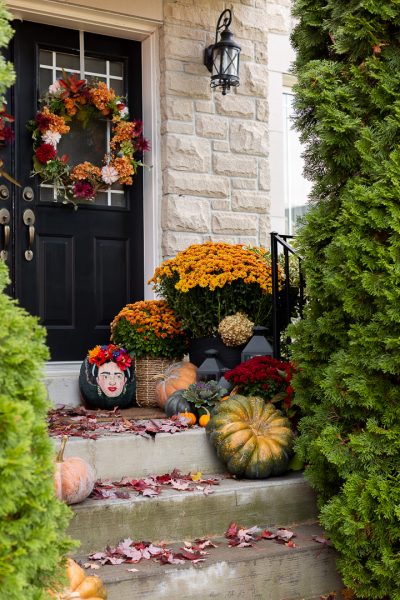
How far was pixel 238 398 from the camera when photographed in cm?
380

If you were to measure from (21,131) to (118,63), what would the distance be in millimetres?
960

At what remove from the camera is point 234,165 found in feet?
18.9

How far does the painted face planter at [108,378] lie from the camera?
186 inches

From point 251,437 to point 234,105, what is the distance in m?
3.08

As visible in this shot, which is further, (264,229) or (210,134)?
(264,229)

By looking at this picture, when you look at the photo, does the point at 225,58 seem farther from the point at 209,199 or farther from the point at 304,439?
the point at 304,439

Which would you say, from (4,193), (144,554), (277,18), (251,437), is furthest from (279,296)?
(277,18)

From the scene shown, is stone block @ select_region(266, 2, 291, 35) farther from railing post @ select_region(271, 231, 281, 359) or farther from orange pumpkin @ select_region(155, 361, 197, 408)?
orange pumpkin @ select_region(155, 361, 197, 408)

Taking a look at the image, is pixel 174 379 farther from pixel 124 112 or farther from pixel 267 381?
pixel 124 112

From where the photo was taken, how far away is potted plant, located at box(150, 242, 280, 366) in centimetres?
474

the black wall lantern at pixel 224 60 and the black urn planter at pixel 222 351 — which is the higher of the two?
the black wall lantern at pixel 224 60

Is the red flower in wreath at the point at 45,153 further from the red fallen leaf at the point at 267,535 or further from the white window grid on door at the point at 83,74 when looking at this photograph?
the red fallen leaf at the point at 267,535

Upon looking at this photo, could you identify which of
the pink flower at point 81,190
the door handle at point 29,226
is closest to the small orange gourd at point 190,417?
the door handle at point 29,226

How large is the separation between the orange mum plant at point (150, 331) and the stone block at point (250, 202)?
115 cm
